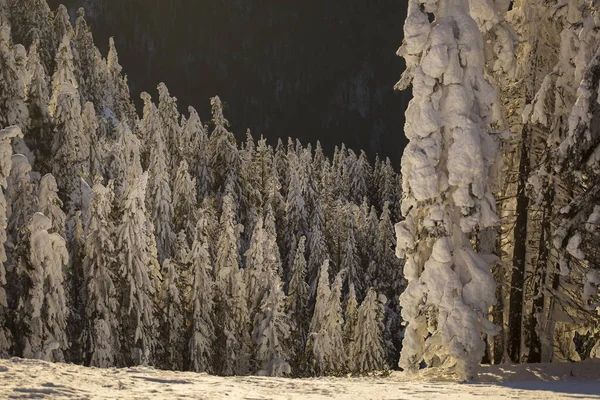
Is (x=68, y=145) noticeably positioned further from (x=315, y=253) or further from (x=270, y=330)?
(x=315, y=253)

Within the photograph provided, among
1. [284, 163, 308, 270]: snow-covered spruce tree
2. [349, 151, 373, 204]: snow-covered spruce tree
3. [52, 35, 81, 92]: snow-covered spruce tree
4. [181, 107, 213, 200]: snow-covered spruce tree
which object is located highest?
[349, 151, 373, 204]: snow-covered spruce tree

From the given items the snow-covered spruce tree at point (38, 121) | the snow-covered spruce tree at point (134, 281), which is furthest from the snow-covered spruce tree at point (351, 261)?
the snow-covered spruce tree at point (38, 121)

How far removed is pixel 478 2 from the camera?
14578 millimetres

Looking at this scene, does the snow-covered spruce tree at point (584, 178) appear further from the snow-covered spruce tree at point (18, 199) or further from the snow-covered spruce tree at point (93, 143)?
the snow-covered spruce tree at point (93, 143)

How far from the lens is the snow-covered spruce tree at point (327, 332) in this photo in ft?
117

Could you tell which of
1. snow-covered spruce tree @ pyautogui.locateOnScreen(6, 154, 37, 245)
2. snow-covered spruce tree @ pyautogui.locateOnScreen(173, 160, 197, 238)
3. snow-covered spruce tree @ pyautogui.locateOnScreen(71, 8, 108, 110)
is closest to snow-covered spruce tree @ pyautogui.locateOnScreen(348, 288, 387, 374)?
snow-covered spruce tree @ pyautogui.locateOnScreen(173, 160, 197, 238)

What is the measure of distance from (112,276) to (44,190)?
445 cm

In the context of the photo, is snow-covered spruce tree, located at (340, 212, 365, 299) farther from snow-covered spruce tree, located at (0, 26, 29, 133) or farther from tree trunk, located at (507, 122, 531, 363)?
tree trunk, located at (507, 122, 531, 363)

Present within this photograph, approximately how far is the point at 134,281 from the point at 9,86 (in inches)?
445

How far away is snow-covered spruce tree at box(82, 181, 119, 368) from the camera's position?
26.0m

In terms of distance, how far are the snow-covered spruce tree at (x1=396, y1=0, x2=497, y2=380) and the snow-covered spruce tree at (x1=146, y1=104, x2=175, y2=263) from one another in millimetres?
25945

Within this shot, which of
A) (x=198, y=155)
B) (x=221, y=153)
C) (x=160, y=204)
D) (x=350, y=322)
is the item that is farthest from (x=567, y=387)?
(x=198, y=155)

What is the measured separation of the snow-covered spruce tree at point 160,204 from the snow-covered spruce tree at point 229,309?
4.80 m

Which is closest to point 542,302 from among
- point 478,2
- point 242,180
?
point 478,2
